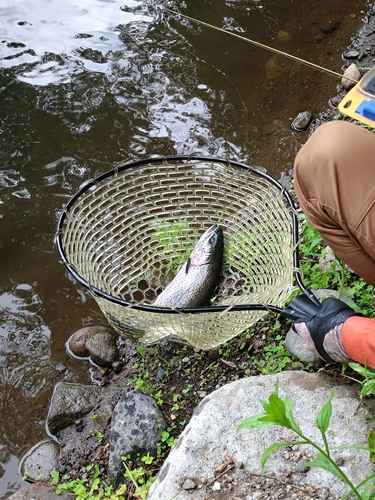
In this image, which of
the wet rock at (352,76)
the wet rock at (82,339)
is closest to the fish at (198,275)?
the wet rock at (82,339)

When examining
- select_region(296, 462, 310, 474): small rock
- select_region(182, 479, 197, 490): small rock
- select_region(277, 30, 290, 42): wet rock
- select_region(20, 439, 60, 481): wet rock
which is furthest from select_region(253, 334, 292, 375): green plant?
select_region(277, 30, 290, 42): wet rock

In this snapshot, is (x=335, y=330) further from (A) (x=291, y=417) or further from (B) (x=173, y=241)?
(B) (x=173, y=241)

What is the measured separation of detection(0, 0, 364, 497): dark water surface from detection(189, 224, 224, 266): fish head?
2.99 feet

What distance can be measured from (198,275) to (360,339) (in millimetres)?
1374

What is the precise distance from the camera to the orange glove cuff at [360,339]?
1.84 metres

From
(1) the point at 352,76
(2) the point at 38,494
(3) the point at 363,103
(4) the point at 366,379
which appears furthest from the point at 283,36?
(2) the point at 38,494

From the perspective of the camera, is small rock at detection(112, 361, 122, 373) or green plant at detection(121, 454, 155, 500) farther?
small rock at detection(112, 361, 122, 373)

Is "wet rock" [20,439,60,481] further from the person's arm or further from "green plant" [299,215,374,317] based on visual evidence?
"green plant" [299,215,374,317]

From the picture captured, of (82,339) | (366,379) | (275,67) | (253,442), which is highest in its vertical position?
(275,67)

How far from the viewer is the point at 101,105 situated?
456 cm

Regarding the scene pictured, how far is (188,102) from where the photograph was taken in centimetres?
453

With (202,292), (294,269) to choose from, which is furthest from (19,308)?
(294,269)

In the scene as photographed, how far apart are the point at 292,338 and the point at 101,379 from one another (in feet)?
4.43

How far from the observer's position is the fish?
310 centimetres
